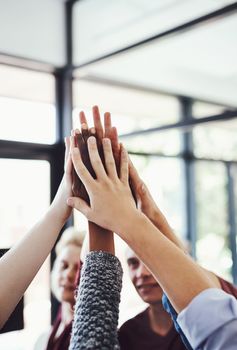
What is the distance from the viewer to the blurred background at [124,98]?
8.82ft

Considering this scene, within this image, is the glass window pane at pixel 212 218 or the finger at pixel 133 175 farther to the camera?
the glass window pane at pixel 212 218

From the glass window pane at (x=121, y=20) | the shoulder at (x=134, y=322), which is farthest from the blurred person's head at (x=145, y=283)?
the glass window pane at (x=121, y=20)

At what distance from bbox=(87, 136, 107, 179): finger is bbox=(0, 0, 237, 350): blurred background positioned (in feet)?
4.24

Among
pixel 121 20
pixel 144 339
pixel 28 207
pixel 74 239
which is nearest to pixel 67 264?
pixel 74 239

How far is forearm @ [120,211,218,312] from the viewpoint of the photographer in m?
0.53

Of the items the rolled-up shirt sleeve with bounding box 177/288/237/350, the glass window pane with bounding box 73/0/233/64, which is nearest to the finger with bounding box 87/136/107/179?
the rolled-up shirt sleeve with bounding box 177/288/237/350

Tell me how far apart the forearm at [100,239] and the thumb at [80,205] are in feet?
0.09

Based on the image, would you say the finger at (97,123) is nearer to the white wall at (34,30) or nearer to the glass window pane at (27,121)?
the glass window pane at (27,121)

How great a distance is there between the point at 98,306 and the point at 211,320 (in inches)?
→ 6.1

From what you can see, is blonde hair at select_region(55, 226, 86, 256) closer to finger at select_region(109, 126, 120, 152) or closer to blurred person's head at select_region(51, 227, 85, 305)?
blurred person's head at select_region(51, 227, 85, 305)

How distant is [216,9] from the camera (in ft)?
7.44

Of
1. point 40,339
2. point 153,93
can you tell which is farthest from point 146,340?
point 153,93

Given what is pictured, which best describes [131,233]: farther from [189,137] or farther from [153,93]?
[189,137]

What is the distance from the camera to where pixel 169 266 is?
531 mm
